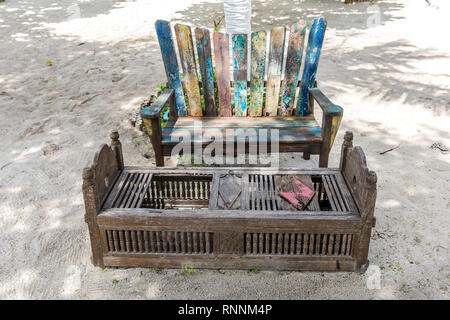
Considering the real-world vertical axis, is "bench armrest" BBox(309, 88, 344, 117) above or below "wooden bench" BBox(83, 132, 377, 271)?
above

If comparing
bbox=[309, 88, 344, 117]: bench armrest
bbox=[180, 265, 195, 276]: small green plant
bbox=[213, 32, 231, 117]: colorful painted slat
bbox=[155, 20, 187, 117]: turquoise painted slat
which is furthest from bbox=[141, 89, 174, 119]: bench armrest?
bbox=[309, 88, 344, 117]: bench armrest

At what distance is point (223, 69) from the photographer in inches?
147

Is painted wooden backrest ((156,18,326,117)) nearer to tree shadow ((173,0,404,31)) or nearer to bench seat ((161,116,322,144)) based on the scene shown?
bench seat ((161,116,322,144))

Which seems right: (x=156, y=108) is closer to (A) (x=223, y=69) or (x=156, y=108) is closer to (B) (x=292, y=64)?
(A) (x=223, y=69)

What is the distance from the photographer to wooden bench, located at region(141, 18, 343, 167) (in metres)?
3.38

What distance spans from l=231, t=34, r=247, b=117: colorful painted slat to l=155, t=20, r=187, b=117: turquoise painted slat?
550 millimetres

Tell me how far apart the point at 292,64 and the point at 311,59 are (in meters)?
0.19

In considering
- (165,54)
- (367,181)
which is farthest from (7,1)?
(367,181)

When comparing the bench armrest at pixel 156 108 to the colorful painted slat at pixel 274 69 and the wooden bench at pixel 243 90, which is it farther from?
the colorful painted slat at pixel 274 69

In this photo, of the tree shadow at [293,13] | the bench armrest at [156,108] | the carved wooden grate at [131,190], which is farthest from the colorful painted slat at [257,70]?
the tree shadow at [293,13]

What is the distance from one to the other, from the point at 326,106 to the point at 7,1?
1381cm

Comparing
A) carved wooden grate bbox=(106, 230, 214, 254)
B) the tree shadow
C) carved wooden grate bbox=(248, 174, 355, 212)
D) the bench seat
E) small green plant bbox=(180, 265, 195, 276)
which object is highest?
the tree shadow

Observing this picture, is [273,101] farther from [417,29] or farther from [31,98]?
[417,29]

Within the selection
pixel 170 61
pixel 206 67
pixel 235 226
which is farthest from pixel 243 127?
pixel 235 226
